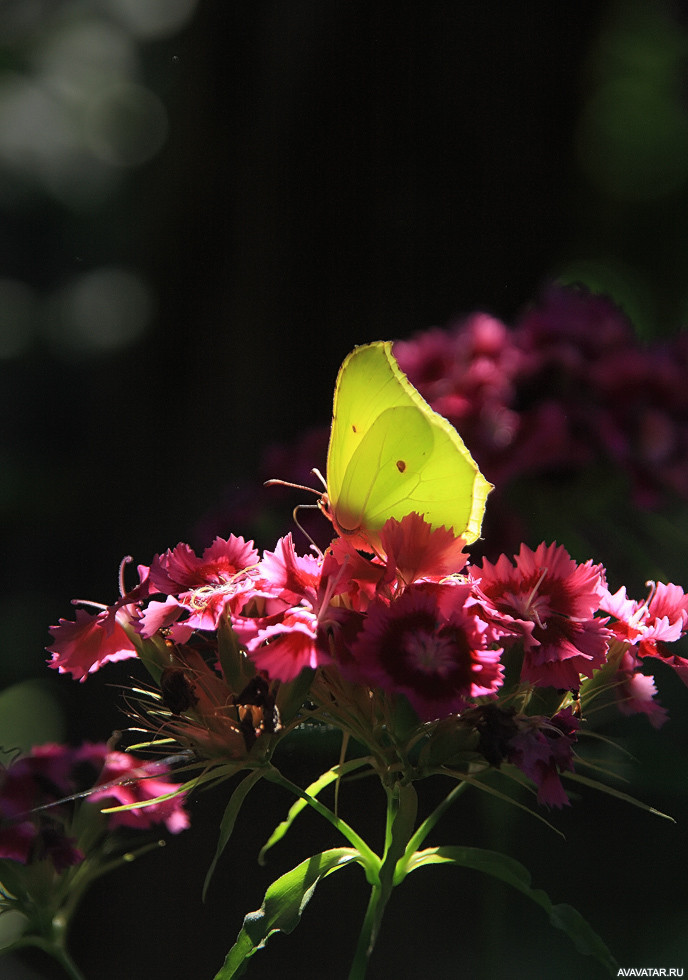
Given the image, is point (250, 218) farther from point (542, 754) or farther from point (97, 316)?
point (542, 754)

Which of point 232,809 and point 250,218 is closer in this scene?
point 232,809

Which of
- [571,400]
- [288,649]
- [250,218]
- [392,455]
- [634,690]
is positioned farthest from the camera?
[250,218]

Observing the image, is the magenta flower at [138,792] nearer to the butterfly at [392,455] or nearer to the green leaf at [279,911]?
the green leaf at [279,911]

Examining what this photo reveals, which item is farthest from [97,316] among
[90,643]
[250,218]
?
[90,643]

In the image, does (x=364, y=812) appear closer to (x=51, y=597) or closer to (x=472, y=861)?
(x=472, y=861)

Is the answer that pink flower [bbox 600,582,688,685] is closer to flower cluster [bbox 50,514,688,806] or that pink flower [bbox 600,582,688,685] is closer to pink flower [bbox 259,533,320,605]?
flower cluster [bbox 50,514,688,806]

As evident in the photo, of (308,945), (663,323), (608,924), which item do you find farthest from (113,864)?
(663,323)
